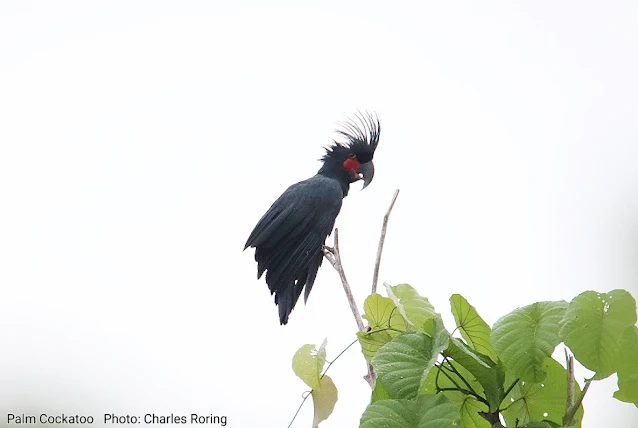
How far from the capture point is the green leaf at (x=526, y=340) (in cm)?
87

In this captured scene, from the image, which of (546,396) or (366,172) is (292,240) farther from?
(546,396)

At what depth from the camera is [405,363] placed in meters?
0.89

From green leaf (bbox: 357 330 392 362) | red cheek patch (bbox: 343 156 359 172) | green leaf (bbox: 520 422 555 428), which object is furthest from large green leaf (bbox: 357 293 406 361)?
red cheek patch (bbox: 343 156 359 172)

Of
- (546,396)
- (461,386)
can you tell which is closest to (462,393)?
(461,386)

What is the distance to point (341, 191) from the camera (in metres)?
2.14

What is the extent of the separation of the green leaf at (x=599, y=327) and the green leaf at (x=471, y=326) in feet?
0.47

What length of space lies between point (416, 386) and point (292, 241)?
1.06m

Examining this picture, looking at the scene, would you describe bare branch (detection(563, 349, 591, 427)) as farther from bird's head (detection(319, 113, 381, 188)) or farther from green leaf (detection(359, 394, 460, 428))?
bird's head (detection(319, 113, 381, 188))

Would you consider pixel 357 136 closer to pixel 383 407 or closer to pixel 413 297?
pixel 413 297

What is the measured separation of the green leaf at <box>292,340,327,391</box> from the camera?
3.60 feet

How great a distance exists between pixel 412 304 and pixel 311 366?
198 mm

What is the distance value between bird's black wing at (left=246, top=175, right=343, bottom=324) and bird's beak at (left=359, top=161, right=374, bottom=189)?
0.93 ft

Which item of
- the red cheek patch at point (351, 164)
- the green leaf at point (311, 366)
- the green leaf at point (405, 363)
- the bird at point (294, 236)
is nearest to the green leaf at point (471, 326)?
the green leaf at point (405, 363)

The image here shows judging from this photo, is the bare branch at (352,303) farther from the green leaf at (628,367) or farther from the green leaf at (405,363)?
the green leaf at (628,367)
